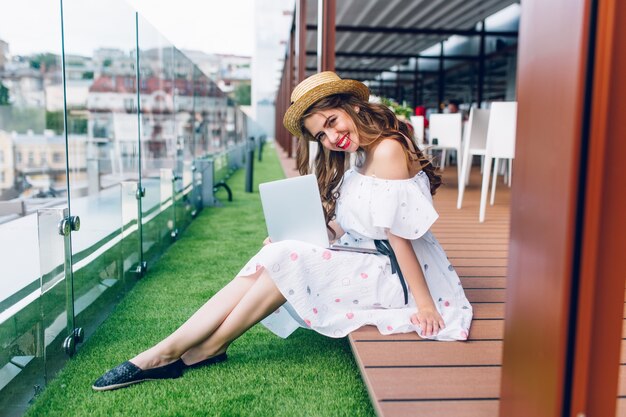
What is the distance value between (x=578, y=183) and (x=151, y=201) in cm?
318

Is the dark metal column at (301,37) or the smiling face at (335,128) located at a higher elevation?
the dark metal column at (301,37)

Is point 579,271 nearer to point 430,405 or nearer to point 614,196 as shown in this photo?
point 614,196

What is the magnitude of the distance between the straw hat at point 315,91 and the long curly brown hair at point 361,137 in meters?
0.02

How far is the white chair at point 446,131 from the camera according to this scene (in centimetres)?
563

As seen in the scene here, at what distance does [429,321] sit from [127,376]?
917 mm

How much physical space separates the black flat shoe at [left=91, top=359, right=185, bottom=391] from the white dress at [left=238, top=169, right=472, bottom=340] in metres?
0.38

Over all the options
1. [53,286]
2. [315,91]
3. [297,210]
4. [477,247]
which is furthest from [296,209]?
[477,247]

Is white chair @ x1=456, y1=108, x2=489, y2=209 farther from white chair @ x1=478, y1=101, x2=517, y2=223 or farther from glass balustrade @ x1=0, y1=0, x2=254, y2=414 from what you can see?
glass balustrade @ x1=0, y1=0, x2=254, y2=414

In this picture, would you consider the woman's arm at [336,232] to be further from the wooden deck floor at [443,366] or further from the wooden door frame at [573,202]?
the wooden door frame at [573,202]

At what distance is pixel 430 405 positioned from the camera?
1.45m

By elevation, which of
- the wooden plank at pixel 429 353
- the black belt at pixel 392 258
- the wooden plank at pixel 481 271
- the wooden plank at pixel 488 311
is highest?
the black belt at pixel 392 258

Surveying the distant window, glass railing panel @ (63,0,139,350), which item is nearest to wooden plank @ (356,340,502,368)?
glass railing panel @ (63,0,139,350)

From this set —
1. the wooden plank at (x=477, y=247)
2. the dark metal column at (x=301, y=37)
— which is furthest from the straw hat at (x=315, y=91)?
the dark metal column at (x=301, y=37)

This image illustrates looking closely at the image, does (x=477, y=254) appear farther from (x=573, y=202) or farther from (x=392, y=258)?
(x=573, y=202)
